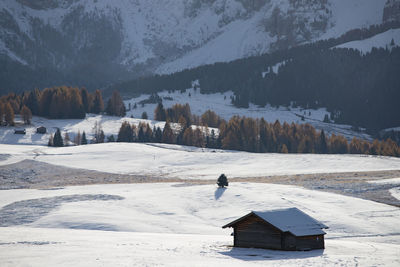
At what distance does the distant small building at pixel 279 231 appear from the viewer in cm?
3675

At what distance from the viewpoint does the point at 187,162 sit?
100 meters

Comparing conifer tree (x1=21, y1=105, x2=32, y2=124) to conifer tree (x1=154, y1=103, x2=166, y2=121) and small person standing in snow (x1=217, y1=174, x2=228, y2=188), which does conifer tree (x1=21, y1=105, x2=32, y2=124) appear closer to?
conifer tree (x1=154, y1=103, x2=166, y2=121)

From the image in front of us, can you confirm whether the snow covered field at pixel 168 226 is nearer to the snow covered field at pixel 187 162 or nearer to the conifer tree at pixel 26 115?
the snow covered field at pixel 187 162

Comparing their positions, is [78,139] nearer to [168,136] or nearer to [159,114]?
[168,136]

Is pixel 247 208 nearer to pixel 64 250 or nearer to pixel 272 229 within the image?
pixel 272 229

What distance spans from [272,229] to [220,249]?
3.65 metres

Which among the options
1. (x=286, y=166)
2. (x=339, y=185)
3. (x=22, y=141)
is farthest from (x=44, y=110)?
(x=339, y=185)

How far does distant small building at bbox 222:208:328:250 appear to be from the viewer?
36750 millimetres

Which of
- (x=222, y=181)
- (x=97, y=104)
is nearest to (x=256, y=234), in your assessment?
(x=222, y=181)

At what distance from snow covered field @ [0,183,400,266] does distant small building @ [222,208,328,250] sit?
35.7 inches

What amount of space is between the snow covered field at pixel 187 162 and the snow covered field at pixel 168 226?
1796 cm

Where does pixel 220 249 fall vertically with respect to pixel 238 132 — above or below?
below

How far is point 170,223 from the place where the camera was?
49.1 metres

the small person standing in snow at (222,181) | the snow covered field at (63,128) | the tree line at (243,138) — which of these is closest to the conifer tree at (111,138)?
the tree line at (243,138)
